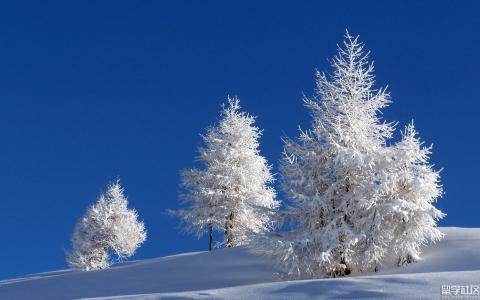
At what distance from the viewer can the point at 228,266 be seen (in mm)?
23797

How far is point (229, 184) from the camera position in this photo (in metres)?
34.9

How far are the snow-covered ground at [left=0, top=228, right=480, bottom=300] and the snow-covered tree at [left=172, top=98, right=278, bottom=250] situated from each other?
7955 millimetres

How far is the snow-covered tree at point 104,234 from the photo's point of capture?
47.0 m

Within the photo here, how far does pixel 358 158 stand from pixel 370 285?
6777 mm

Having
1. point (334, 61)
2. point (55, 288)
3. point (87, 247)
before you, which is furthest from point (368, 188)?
point (87, 247)

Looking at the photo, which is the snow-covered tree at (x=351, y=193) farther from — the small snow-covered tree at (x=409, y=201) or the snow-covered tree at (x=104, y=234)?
the snow-covered tree at (x=104, y=234)

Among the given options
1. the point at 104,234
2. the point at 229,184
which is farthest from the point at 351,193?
the point at 104,234

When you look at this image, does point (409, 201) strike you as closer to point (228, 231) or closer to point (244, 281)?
point (244, 281)

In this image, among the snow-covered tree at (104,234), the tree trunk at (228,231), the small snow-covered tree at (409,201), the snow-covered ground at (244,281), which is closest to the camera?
the snow-covered ground at (244,281)

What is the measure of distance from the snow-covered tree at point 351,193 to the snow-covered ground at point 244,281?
4.08 feet

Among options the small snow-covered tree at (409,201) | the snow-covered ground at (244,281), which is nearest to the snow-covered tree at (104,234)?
the snow-covered ground at (244,281)

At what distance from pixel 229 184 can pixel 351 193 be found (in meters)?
15.5

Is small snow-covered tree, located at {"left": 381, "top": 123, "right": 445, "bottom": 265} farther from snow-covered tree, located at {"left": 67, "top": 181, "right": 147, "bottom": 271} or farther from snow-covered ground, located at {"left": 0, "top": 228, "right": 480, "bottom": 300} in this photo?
snow-covered tree, located at {"left": 67, "top": 181, "right": 147, "bottom": 271}

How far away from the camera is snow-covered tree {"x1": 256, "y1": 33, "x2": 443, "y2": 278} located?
64.2 ft
